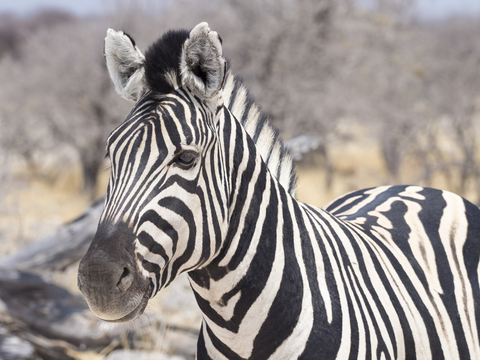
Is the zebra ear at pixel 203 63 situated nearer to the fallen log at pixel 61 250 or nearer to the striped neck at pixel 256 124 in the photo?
the striped neck at pixel 256 124

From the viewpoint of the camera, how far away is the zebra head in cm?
142

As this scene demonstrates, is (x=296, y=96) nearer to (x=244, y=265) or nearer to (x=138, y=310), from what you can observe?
(x=244, y=265)

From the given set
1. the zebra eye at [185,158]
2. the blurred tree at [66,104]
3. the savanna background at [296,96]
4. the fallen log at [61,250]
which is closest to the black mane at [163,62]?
the zebra eye at [185,158]

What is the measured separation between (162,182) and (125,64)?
0.59 metres

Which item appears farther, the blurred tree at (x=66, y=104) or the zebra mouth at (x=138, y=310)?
the blurred tree at (x=66, y=104)

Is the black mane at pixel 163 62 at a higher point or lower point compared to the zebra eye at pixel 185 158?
higher

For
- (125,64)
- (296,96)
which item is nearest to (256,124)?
(125,64)

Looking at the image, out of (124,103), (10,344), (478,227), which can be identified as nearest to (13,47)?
(124,103)

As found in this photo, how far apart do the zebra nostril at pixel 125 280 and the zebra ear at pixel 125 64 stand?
0.69 metres

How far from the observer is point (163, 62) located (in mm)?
1627

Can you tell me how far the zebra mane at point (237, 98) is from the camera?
163cm

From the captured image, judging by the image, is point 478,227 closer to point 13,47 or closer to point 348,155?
point 348,155

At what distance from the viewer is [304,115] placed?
39.7ft

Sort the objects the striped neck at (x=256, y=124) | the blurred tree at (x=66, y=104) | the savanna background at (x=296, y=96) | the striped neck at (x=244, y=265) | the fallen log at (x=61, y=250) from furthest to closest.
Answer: the blurred tree at (x=66, y=104) → the savanna background at (x=296, y=96) → the fallen log at (x=61, y=250) → the striped neck at (x=256, y=124) → the striped neck at (x=244, y=265)
